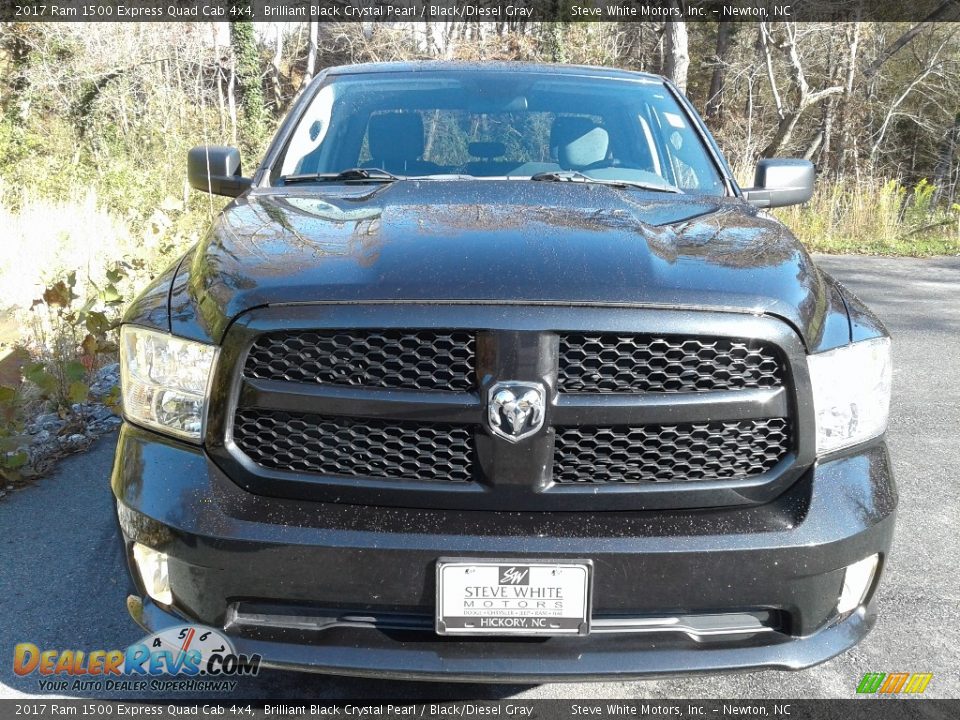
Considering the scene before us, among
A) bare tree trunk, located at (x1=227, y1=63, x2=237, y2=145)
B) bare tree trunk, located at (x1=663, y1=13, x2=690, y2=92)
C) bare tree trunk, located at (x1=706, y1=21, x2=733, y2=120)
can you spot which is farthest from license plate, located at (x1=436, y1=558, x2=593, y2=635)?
bare tree trunk, located at (x1=706, y1=21, x2=733, y2=120)

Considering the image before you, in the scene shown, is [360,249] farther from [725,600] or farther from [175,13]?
[175,13]

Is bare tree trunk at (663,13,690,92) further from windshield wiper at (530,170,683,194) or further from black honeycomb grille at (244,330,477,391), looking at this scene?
black honeycomb grille at (244,330,477,391)

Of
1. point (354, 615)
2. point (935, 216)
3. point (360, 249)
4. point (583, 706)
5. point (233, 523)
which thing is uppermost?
point (360, 249)

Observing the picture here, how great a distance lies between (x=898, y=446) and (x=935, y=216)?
11842 millimetres

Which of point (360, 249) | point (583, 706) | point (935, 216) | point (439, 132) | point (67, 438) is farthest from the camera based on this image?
point (935, 216)

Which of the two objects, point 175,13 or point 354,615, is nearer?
point 354,615

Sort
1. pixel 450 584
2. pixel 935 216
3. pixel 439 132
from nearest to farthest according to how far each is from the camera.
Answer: pixel 450 584 < pixel 439 132 < pixel 935 216

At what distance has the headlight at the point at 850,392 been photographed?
6.49 feet

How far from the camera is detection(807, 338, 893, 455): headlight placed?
1.98m

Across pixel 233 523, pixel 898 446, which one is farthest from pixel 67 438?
pixel 898 446

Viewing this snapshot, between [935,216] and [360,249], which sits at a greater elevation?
[360,249]

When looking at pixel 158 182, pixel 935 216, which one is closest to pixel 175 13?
pixel 158 182

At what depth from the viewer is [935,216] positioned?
14.5 m
